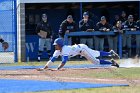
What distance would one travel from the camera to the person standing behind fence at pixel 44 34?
2155cm

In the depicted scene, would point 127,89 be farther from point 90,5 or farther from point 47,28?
point 90,5

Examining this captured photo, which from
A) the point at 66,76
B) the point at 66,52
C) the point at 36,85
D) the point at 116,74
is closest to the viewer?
the point at 36,85

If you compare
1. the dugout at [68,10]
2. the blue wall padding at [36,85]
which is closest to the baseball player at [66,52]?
the blue wall padding at [36,85]

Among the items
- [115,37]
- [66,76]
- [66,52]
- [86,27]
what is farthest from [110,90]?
[115,37]

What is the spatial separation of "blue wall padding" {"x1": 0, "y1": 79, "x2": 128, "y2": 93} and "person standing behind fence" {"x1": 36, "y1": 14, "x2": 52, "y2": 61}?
870 centimetres

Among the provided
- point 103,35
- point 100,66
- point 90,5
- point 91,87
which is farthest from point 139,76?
point 90,5

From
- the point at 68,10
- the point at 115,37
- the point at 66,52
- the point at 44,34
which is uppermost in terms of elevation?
the point at 68,10

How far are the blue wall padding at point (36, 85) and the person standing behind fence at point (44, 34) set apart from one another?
28.5ft

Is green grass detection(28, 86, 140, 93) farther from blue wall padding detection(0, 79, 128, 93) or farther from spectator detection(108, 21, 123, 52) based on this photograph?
spectator detection(108, 21, 123, 52)

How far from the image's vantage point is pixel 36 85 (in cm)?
1199

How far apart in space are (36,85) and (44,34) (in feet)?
32.0

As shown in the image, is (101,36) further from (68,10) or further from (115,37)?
(68,10)

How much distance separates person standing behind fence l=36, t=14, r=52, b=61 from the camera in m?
21.5

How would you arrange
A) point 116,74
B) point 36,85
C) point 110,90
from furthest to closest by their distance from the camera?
point 116,74 → point 36,85 → point 110,90
